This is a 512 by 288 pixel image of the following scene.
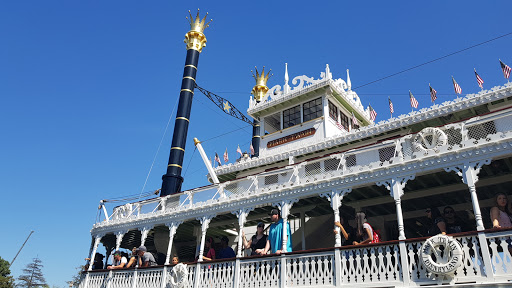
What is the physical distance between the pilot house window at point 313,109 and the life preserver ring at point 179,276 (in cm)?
997

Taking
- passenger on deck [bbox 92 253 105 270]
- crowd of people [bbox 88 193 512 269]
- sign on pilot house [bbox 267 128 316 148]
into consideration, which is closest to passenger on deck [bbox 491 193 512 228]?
crowd of people [bbox 88 193 512 269]

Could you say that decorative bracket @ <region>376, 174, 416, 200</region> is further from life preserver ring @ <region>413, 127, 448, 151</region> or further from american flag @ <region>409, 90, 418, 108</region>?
american flag @ <region>409, 90, 418, 108</region>

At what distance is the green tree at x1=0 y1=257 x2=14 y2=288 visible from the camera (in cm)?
4472

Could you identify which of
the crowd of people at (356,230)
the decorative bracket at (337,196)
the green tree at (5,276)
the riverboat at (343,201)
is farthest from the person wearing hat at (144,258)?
the green tree at (5,276)

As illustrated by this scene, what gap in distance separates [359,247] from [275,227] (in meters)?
2.90

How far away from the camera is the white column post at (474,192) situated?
855 centimetres

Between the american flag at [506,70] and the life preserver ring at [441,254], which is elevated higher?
the american flag at [506,70]

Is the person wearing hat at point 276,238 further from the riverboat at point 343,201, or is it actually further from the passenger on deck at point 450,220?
the passenger on deck at point 450,220

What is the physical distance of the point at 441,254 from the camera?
9.04m

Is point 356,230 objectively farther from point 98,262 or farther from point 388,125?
point 98,262

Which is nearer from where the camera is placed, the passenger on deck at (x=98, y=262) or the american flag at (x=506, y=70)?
the american flag at (x=506, y=70)

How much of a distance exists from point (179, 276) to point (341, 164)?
690cm

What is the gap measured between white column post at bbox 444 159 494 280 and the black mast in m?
17.6

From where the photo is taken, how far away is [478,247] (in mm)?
8859
